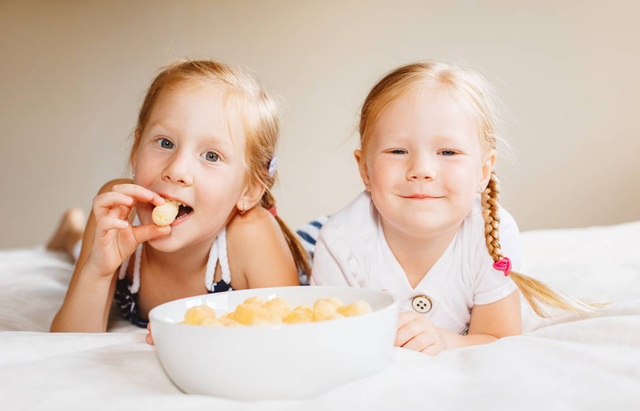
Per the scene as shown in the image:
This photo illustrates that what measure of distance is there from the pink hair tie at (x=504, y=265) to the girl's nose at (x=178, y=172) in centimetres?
58

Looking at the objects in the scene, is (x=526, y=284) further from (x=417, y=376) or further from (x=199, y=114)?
(x=199, y=114)

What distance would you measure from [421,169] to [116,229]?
584 mm

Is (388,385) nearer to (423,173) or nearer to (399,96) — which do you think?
(423,173)

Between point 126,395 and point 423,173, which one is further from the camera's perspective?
point 423,173

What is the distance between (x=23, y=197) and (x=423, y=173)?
311 centimetres

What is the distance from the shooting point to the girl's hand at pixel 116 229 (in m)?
1.01

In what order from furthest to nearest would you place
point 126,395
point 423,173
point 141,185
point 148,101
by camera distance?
1. point 148,101
2. point 141,185
3. point 423,173
4. point 126,395

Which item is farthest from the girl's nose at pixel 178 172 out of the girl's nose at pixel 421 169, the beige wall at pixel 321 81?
the beige wall at pixel 321 81

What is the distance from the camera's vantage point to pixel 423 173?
0.97 metres

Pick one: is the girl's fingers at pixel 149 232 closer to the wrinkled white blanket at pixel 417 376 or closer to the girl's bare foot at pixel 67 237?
the wrinkled white blanket at pixel 417 376

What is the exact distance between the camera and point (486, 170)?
1.10m

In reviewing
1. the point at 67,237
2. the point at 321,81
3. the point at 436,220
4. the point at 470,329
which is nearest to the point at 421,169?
the point at 436,220

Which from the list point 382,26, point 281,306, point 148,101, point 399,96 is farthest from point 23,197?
point 281,306

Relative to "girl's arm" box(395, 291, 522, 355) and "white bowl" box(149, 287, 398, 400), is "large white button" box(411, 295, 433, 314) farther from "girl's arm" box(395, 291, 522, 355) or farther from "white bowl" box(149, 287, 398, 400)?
"white bowl" box(149, 287, 398, 400)
